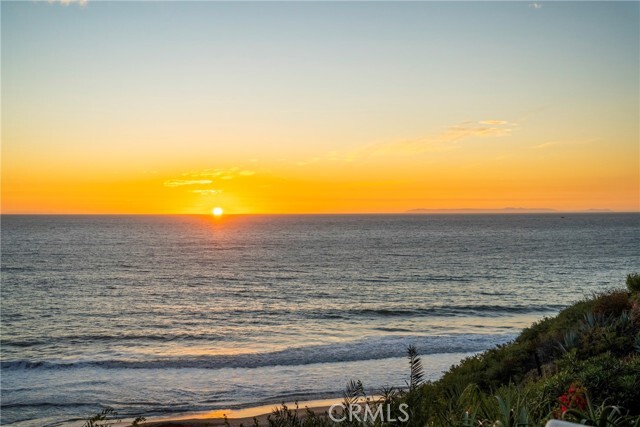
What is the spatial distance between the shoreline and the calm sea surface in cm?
67

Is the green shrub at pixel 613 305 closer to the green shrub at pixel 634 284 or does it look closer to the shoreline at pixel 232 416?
the green shrub at pixel 634 284

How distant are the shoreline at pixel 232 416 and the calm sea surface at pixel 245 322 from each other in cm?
67

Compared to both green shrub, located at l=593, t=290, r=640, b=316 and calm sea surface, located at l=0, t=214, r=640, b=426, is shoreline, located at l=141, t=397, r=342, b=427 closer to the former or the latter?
calm sea surface, located at l=0, t=214, r=640, b=426

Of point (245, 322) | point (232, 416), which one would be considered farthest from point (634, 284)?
point (245, 322)

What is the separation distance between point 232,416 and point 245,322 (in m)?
17.2

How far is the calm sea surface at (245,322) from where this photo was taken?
70.4ft

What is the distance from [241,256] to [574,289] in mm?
55347

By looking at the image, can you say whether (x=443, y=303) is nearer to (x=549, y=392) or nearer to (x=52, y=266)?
(x=549, y=392)

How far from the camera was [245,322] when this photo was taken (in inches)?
1396

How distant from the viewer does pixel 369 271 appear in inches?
2559

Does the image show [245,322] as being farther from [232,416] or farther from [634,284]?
[634,284]

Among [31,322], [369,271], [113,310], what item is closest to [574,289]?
[369,271]

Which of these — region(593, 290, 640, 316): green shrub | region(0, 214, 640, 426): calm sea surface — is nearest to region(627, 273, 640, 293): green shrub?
region(593, 290, 640, 316): green shrub

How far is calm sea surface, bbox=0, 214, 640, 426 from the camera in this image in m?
21.5
